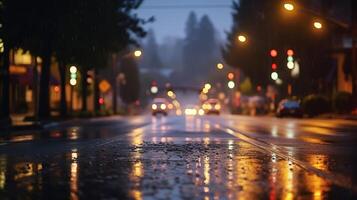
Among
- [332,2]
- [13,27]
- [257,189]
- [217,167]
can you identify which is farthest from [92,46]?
[332,2]

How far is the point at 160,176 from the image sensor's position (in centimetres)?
1371

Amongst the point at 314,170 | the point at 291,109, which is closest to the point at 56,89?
the point at 291,109

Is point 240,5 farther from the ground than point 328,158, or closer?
farther from the ground

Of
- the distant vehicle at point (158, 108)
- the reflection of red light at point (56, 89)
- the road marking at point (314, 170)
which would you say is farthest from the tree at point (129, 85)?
the road marking at point (314, 170)

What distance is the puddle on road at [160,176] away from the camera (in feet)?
37.6

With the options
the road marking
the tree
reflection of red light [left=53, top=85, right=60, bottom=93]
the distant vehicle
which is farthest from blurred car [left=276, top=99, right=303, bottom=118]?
the tree

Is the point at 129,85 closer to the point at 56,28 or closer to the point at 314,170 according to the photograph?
the point at 56,28

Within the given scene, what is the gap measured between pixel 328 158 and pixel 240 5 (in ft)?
264

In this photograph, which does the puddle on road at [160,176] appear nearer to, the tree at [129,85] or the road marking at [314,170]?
the road marking at [314,170]

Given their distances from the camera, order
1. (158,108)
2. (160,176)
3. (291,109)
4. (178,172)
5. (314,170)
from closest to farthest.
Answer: (160,176) < (178,172) < (314,170) < (291,109) < (158,108)

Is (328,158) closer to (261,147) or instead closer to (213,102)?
(261,147)

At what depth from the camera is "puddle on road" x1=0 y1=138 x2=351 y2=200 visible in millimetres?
11445

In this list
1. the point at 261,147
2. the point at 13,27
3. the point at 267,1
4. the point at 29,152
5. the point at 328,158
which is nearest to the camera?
the point at 328,158

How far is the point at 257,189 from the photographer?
11.9 metres
